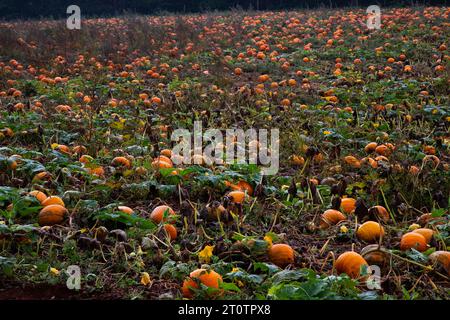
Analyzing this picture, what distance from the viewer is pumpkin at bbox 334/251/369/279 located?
2818 mm

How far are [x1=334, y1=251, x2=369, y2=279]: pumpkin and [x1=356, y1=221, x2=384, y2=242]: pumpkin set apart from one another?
447mm

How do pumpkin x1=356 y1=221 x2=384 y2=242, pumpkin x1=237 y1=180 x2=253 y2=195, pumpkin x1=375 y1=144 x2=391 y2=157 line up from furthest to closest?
pumpkin x1=375 y1=144 x2=391 y2=157
pumpkin x1=237 y1=180 x2=253 y2=195
pumpkin x1=356 y1=221 x2=384 y2=242

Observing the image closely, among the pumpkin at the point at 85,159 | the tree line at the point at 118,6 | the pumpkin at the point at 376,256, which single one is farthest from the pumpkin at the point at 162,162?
the tree line at the point at 118,6

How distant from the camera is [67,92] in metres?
7.79

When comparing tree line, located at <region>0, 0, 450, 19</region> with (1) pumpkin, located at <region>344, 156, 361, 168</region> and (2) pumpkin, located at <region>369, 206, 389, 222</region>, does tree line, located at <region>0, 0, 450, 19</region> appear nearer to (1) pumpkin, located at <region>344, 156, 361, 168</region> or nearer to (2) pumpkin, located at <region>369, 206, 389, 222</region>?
(1) pumpkin, located at <region>344, 156, 361, 168</region>

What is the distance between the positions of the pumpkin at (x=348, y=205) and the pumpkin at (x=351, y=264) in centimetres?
87

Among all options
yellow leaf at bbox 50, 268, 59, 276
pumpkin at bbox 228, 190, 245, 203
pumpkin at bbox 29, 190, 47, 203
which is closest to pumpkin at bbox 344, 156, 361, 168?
pumpkin at bbox 228, 190, 245, 203

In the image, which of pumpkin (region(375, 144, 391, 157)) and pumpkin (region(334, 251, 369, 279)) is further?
pumpkin (region(375, 144, 391, 157))

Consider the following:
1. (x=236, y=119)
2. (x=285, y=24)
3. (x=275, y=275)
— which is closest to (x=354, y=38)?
(x=285, y=24)

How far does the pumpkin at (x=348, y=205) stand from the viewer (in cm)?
374

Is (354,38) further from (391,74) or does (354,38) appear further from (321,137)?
(321,137)

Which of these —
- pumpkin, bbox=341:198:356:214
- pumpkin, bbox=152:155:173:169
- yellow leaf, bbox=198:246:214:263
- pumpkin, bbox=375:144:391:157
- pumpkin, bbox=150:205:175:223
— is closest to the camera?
yellow leaf, bbox=198:246:214:263

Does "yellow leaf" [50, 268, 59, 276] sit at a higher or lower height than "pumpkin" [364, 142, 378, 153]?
lower

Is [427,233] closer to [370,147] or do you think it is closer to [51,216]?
[370,147]
